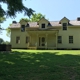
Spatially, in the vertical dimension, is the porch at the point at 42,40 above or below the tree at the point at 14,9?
below

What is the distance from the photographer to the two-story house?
104 feet

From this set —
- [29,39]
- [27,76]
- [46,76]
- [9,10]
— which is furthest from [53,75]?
[29,39]

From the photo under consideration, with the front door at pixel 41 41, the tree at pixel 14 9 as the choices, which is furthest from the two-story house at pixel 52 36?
the tree at pixel 14 9

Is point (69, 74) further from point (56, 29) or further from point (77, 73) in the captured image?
point (56, 29)

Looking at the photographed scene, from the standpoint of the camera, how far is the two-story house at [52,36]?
3183 cm

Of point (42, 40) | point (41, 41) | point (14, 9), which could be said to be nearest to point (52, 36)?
point (42, 40)

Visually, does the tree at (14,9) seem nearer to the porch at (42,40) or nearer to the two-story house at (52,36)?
the two-story house at (52,36)

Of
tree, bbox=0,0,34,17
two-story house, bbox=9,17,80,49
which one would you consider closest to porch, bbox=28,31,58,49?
two-story house, bbox=9,17,80,49

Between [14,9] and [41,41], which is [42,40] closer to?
[41,41]

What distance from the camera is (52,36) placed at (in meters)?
32.7

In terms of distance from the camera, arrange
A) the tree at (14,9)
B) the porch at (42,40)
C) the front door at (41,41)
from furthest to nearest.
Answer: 1. the front door at (41,41)
2. the porch at (42,40)
3. the tree at (14,9)

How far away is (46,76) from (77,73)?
124cm

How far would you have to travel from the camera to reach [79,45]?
105 ft

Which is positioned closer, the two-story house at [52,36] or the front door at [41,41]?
the two-story house at [52,36]
